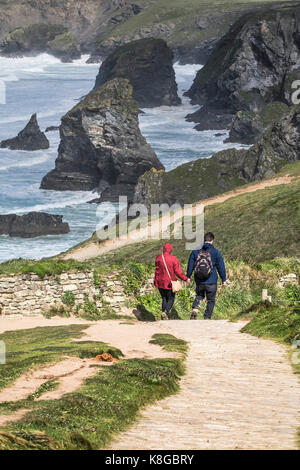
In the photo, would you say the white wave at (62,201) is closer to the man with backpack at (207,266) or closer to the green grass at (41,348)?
the green grass at (41,348)

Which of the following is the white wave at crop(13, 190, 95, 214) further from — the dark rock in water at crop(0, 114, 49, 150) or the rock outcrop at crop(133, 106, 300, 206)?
the dark rock in water at crop(0, 114, 49, 150)

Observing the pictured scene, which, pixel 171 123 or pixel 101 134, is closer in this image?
pixel 101 134

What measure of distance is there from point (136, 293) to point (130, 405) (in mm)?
13237

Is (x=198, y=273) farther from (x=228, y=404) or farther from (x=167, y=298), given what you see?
(x=228, y=404)

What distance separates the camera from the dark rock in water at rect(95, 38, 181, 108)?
179000 mm

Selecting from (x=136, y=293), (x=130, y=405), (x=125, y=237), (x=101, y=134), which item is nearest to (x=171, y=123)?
(x=101, y=134)

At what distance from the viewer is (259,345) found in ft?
50.2

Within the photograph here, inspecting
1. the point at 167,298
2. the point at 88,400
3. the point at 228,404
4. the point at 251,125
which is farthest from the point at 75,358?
the point at 251,125

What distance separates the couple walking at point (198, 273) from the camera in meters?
19.3

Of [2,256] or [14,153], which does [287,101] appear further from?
[2,256]

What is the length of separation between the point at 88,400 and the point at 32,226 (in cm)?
6874

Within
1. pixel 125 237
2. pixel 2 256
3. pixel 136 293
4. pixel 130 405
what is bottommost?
pixel 2 256

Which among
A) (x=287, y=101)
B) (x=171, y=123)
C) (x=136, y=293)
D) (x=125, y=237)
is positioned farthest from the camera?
(x=171, y=123)

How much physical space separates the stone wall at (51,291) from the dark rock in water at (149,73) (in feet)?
516
